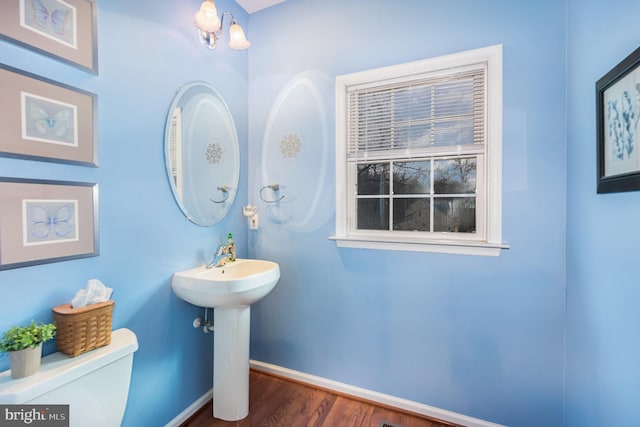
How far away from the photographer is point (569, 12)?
1.35 m

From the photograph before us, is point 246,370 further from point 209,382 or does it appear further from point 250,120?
point 250,120

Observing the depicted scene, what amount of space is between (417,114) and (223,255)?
59.7 inches

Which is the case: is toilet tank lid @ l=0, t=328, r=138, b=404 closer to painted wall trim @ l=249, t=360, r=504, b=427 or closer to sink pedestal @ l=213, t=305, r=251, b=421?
sink pedestal @ l=213, t=305, r=251, b=421

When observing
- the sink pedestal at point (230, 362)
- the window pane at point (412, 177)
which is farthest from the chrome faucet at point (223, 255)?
the window pane at point (412, 177)

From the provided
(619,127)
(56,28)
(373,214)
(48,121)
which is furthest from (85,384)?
(619,127)

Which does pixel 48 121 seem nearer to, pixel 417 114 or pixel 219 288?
pixel 219 288

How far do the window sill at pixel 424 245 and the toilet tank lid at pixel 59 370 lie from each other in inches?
47.1

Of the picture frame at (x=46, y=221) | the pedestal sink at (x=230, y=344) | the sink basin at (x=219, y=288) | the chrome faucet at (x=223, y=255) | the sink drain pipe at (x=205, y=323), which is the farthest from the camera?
the chrome faucet at (x=223, y=255)

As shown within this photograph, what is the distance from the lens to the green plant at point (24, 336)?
0.90 meters

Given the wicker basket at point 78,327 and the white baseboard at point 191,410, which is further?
the white baseboard at point 191,410

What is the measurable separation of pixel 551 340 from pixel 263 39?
102 inches

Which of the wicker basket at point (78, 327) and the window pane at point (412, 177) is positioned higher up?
the window pane at point (412, 177)

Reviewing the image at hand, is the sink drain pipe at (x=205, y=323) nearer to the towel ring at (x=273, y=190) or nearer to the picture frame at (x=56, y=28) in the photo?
the towel ring at (x=273, y=190)

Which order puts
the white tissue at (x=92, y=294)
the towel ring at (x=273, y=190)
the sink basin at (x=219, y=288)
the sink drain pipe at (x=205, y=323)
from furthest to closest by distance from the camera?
1. the towel ring at (x=273, y=190)
2. the sink drain pipe at (x=205, y=323)
3. the sink basin at (x=219, y=288)
4. the white tissue at (x=92, y=294)
